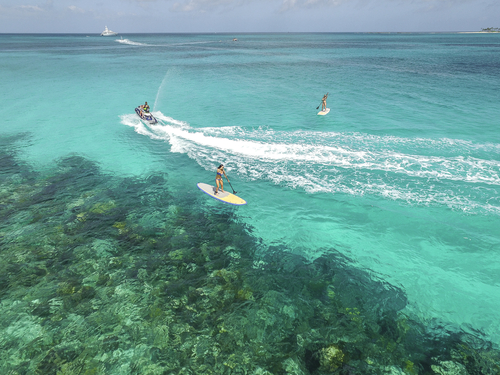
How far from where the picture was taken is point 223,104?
1730 inches

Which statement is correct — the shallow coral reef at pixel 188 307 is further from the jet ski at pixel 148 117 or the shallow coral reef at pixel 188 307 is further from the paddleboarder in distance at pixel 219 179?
the jet ski at pixel 148 117

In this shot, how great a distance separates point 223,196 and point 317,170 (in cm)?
871

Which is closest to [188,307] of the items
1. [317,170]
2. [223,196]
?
[223,196]

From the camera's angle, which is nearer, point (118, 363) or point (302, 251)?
point (118, 363)

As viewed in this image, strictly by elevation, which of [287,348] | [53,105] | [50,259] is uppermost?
[53,105]

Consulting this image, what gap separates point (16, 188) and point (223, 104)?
29.6 metres

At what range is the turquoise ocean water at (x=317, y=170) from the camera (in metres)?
14.4

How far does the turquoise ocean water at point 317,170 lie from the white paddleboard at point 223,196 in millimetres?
650

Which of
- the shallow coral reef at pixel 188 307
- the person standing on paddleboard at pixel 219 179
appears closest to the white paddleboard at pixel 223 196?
the person standing on paddleboard at pixel 219 179

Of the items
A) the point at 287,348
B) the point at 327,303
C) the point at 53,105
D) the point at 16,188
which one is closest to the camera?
the point at 287,348

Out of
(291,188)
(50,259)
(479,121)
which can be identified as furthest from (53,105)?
(479,121)

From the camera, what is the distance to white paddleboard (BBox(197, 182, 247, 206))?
2000cm

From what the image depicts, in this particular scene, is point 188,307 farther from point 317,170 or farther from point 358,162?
point 358,162

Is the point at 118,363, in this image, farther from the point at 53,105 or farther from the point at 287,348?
the point at 53,105
